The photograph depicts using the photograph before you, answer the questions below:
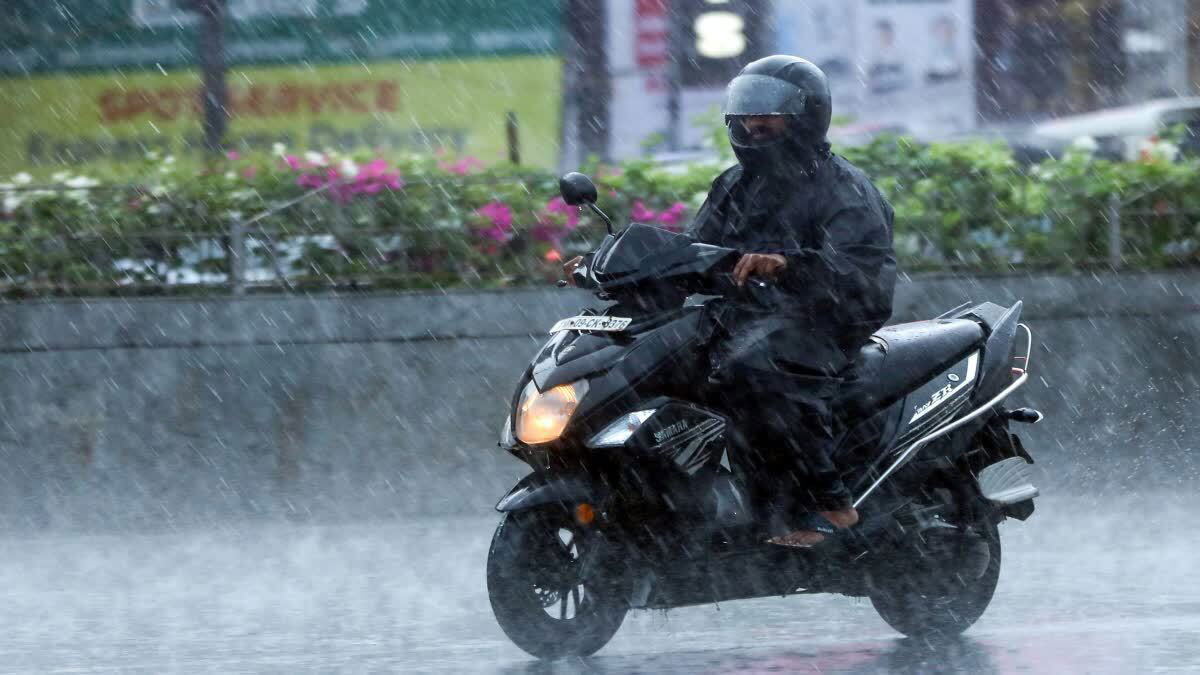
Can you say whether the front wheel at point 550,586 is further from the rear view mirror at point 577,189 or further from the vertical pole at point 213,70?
the vertical pole at point 213,70

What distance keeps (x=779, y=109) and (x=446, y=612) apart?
2.11 meters

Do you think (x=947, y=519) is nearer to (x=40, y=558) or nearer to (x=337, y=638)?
(x=337, y=638)

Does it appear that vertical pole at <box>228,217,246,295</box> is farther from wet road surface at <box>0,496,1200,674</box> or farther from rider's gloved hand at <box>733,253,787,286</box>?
rider's gloved hand at <box>733,253,787,286</box>

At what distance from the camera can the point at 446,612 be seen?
21.6ft

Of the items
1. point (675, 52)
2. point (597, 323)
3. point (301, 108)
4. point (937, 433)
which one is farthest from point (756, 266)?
point (675, 52)

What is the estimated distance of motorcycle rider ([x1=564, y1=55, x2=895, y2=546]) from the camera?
18.0 feet

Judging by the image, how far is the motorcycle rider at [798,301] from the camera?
5.48 meters

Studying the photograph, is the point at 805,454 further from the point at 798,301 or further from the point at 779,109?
the point at 779,109

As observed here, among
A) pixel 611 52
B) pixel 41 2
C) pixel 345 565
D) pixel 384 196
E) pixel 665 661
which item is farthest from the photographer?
pixel 611 52

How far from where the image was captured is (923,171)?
31.7 ft

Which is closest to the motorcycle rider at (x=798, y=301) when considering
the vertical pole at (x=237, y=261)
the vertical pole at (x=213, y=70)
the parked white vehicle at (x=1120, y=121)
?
the vertical pole at (x=237, y=261)

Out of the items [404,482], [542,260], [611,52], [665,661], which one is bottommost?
[611,52]

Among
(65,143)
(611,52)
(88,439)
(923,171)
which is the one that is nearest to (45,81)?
(65,143)

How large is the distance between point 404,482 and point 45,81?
7.17 metres
